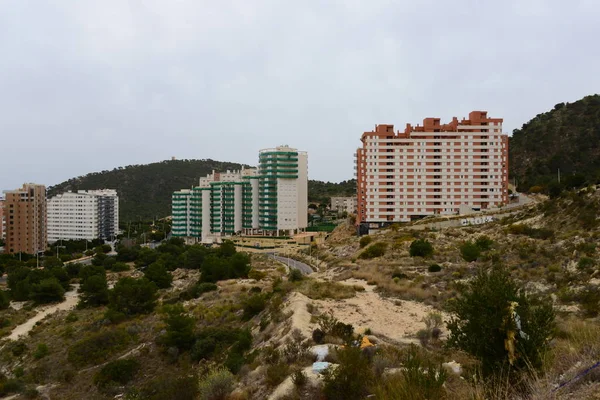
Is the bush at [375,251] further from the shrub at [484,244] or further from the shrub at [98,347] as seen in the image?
the shrub at [98,347]

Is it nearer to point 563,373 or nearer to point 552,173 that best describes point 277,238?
point 552,173

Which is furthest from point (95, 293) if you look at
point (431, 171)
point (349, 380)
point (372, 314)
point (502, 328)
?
point (431, 171)

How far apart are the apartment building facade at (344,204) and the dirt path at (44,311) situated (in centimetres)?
9289

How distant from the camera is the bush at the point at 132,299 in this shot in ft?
123

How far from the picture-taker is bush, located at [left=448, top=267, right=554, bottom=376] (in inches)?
299

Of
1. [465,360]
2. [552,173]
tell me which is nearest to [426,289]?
[465,360]

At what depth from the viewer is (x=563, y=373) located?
24.4ft

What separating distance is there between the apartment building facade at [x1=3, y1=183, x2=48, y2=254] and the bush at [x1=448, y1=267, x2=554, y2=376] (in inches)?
4425

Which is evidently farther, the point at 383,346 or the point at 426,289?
the point at 426,289

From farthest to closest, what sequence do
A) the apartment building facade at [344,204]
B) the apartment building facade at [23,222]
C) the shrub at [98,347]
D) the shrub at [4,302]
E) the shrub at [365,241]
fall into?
the apartment building facade at [344,204] → the apartment building facade at [23,222] → the shrub at [365,241] → the shrub at [4,302] → the shrub at [98,347]

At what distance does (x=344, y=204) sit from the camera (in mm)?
144750

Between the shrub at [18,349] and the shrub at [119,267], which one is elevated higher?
the shrub at [119,267]

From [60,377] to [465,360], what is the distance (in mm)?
24202

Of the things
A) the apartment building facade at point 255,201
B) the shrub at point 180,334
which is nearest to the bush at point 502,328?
the shrub at point 180,334
